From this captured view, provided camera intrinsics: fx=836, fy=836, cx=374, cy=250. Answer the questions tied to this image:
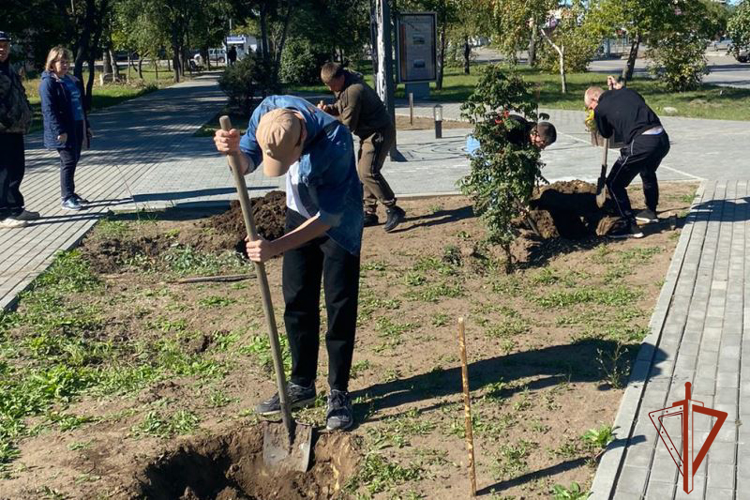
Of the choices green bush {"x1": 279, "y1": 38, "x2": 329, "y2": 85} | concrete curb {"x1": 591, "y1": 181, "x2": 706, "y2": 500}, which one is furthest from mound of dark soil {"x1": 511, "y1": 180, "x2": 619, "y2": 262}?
green bush {"x1": 279, "y1": 38, "x2": 329, "y2": 85}

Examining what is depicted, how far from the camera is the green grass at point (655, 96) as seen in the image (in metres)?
20.2

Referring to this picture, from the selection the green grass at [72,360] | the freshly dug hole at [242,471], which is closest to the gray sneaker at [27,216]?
the green grass at [72,360]

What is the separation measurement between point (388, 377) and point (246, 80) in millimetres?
18649

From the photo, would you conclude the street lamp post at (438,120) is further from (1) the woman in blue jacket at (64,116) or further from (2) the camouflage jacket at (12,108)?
(2) the camouflage jacket at (12,108)

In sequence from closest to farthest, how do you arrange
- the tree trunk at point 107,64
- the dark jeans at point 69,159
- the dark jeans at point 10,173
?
the dark jeans at point 10,173 → the dark jeans at point 69,159 → the tree trunk at point 107,64

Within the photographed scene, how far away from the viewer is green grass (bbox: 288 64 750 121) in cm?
2021

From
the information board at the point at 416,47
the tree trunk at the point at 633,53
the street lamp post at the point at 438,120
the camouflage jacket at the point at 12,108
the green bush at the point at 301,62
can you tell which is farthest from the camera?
the green bush at the point at 301,62

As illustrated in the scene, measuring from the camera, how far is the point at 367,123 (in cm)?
879

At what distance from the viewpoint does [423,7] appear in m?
29.6

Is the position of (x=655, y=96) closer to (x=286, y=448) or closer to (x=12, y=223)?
(x=12, y=223)

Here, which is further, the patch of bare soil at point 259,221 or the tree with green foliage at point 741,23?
the tree with green foliage at point 741,23

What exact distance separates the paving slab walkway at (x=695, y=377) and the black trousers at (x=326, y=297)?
1560mm

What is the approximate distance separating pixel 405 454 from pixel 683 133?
542 inches

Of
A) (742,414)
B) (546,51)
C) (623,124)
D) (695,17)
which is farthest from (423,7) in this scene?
(742,414)
